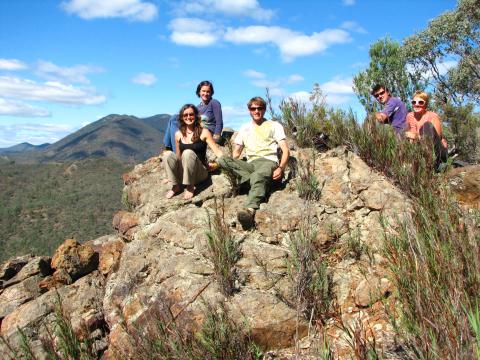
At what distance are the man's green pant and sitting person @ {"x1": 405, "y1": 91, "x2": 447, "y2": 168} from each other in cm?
191

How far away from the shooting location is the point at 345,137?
17.8 ft

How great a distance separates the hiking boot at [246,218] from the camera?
4.20m

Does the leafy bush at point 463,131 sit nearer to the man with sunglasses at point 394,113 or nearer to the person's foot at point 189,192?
the man with sunglasses at point 394,113

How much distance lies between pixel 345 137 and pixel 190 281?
10.6 ft

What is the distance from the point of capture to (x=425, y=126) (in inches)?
186

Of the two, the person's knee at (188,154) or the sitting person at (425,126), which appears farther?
the person's knee at (188,154)

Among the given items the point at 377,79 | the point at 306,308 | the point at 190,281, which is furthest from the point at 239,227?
the point at 377,79

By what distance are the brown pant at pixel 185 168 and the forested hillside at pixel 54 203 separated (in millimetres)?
56253

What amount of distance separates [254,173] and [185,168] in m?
1.08

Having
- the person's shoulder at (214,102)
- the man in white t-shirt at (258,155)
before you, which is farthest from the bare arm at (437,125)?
the person's shoulder at (214,102)

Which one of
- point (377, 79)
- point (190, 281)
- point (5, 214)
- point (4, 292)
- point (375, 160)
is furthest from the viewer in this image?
point (5, 214)

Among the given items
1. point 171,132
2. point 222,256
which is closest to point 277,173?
point 222,256

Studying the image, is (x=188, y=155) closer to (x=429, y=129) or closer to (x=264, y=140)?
(x=264, y=140)

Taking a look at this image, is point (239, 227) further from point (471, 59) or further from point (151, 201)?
point (471, 59)
